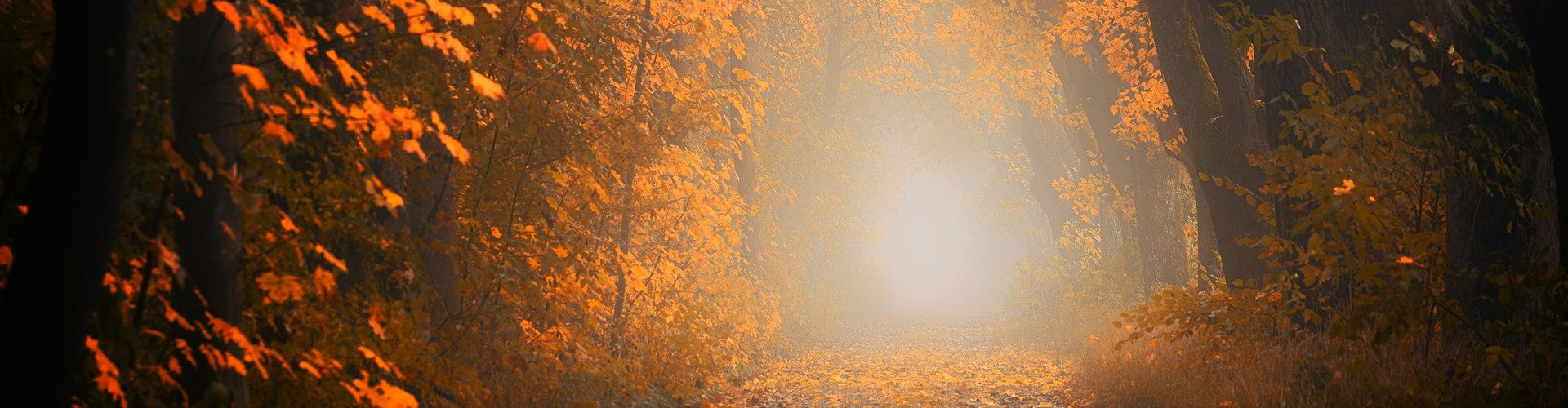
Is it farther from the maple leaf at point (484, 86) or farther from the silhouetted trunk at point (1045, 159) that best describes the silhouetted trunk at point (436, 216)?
the silhouetted trunk at point (1045, 159)

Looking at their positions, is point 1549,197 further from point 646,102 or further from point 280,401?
point 280,401

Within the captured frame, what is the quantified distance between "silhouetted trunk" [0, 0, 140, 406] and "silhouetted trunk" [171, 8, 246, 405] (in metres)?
0.61

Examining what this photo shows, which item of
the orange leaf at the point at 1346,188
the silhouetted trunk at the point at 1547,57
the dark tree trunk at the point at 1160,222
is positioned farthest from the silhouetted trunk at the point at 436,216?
the dark tree trunk at the point at 1160,222

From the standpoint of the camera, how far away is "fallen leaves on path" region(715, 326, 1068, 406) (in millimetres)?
10477

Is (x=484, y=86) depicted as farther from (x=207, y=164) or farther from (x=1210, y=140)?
(x=1210, y=140)

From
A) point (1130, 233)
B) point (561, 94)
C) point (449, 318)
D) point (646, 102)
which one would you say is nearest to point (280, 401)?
point (449, 318)

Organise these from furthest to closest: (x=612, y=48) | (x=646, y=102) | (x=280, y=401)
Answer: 1. (x=646, y=102)
2. (x=612, y=48)
3. (x=280, y=401)

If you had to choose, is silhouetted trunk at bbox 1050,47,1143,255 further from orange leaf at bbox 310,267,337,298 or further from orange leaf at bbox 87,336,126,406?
orange leaf at bbox 87,336,126,406

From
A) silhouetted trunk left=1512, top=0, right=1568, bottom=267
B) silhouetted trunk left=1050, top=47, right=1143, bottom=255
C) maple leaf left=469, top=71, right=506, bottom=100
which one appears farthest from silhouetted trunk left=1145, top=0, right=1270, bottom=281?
maple leaf left=469, top=71, right=506, bottom=100

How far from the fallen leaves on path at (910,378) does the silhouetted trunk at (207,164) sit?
6836 mm

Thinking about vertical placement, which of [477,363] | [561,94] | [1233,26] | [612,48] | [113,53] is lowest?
[477,363]

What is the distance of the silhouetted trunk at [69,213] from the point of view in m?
2.92

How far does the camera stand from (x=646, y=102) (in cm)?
916

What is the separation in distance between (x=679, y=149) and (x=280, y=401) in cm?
677
